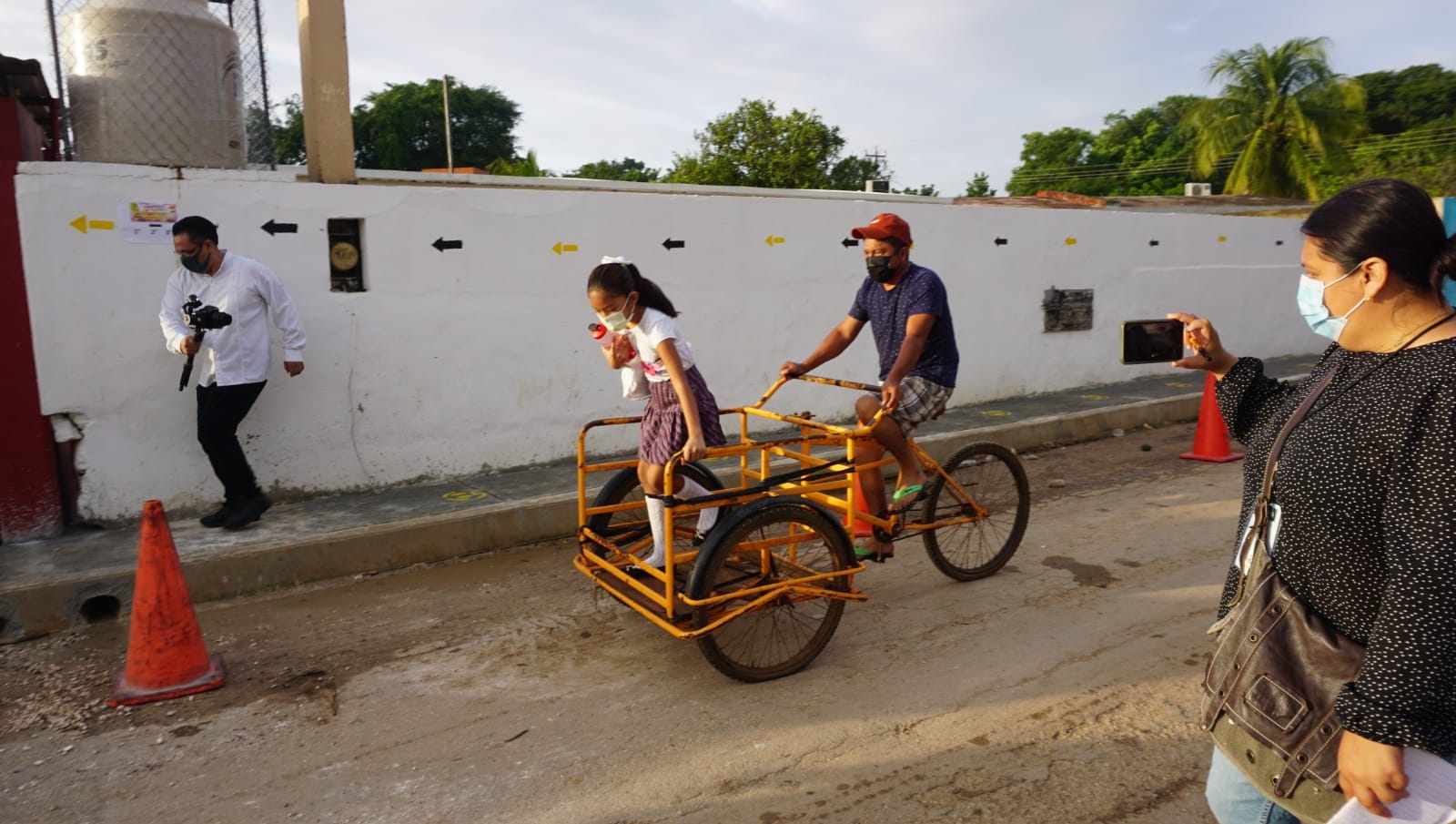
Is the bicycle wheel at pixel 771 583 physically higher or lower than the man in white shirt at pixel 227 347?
lower

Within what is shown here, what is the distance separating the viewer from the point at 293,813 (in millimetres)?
3135

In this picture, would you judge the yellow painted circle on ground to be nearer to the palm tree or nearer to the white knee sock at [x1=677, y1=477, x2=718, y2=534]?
the white knee sock at [x1=677, y1=477, x2=718, y2=534]

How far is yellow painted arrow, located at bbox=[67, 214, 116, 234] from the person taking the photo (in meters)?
5.68

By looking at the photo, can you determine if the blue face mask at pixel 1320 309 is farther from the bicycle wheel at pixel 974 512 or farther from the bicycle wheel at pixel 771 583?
the bicycle wheel at pixel 974 512

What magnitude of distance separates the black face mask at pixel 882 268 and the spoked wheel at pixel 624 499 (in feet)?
4.07

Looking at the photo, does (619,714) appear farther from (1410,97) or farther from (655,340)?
(1410,97)

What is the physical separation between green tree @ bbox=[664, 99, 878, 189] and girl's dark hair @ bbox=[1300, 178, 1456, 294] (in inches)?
1017

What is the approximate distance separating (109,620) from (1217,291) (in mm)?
12010

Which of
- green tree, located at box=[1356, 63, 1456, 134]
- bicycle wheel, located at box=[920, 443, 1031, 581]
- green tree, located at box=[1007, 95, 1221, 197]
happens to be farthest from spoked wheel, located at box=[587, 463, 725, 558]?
green tree, located at box=[1356, 63, 1456, 134]

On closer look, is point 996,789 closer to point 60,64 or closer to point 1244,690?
point 1244,690

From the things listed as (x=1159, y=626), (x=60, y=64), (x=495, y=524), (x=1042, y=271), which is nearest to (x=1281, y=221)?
(x=1042, y=271)

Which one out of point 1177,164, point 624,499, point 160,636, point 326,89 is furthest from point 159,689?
point 1177,164

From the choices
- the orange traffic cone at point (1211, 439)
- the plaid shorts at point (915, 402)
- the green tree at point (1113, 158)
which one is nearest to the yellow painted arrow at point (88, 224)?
the plaid shorts at point (915, 402)

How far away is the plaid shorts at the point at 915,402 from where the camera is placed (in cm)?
475
